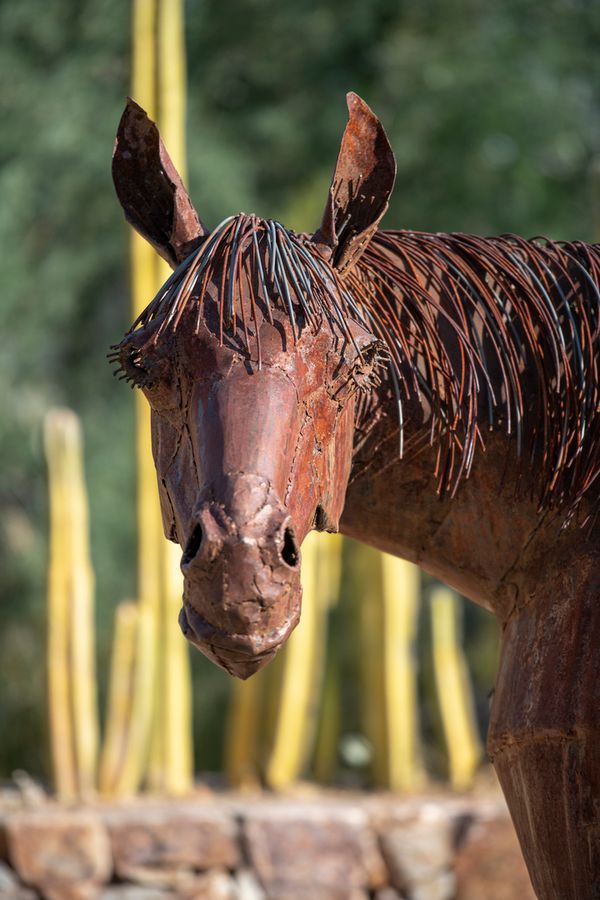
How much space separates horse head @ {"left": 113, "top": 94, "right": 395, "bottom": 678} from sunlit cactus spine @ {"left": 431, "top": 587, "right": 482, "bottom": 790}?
545 cm

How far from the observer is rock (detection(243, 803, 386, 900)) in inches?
221

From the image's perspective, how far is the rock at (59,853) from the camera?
552cm

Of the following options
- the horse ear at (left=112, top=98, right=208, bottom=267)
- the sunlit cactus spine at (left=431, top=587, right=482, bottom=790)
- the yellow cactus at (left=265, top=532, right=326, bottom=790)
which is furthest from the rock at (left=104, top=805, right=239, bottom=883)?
the horse ear at (left=112, top=98, right=208, bottom=267)

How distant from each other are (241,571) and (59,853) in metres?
4.40

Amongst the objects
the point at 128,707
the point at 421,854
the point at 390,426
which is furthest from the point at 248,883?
the point at 390,426

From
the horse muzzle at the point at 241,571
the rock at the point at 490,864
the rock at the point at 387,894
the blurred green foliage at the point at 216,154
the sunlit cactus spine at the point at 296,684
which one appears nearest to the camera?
the horse muzzle at the point at 241,571

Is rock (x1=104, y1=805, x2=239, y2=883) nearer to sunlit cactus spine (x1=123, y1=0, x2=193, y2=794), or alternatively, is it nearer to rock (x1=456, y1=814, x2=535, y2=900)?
sunlit cactus spine (x1=123, y1=0, x2=193, y2=794)

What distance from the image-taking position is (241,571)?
5.24 feet

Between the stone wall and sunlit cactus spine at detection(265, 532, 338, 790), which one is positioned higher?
sunlit cactus spine at detection(265, 532, 338, 790)

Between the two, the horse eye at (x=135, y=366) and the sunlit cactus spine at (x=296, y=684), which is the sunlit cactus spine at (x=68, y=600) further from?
the horse eye at (x=135, y=366)

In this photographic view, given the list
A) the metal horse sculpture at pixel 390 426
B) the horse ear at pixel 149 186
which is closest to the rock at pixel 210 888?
the metal horse sculpture at pixel 390 426

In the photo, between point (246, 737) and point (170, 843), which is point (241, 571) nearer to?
point (170, 843)

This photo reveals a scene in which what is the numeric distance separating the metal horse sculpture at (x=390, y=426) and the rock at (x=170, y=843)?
3799 millimetres

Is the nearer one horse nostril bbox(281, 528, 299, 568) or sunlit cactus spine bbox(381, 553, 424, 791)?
horse nostril bbox(281, 528, 299, 568)
